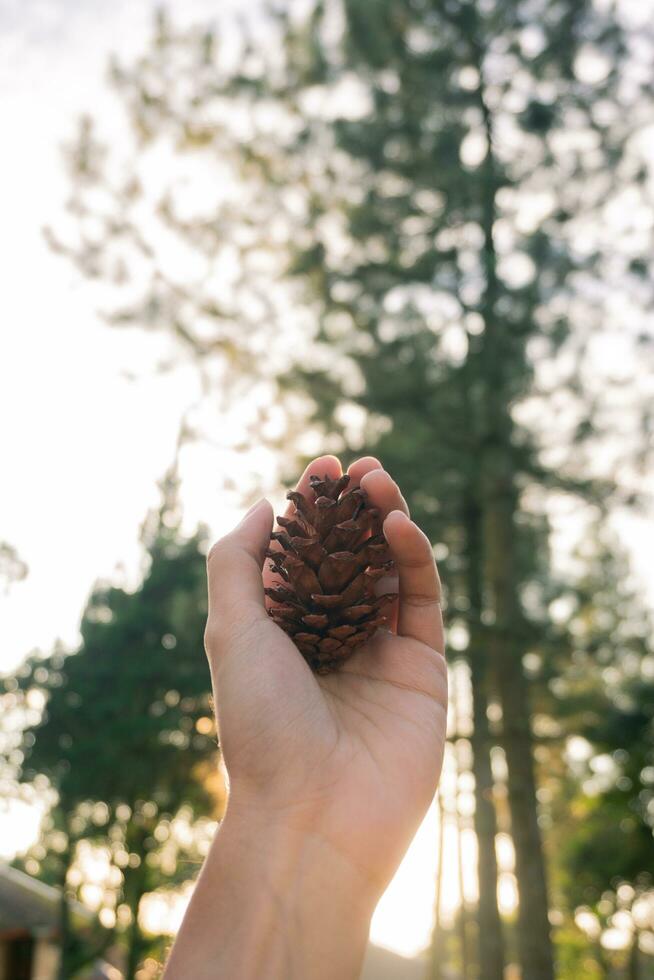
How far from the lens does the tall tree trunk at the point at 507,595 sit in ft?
25.1

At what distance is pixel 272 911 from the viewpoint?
1430mm

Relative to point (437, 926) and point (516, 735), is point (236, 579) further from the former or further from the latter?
point (437, 926)

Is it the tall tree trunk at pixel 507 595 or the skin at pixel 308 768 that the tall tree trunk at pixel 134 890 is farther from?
the skin at pixel 308 768

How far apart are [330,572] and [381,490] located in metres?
0.23

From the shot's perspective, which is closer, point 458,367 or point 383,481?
point 383,481

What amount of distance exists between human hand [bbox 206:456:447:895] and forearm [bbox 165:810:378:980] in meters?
0.03

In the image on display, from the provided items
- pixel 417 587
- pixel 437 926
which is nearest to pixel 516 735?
pixel 417 587

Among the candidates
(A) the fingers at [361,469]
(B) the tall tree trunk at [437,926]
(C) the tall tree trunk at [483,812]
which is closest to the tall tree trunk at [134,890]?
(C) the tall tree trunk at [483,812]

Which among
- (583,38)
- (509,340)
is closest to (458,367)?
(509,340)

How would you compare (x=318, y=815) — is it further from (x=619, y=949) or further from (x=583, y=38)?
(x=619, y=949)

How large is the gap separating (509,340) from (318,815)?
884cm

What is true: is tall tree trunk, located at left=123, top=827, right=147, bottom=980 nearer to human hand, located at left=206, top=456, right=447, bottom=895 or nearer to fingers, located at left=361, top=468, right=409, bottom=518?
human hand, located at left=206, top=456, right=447, bottom=895

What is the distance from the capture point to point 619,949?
1250 inches

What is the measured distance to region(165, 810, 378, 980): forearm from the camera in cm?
137
